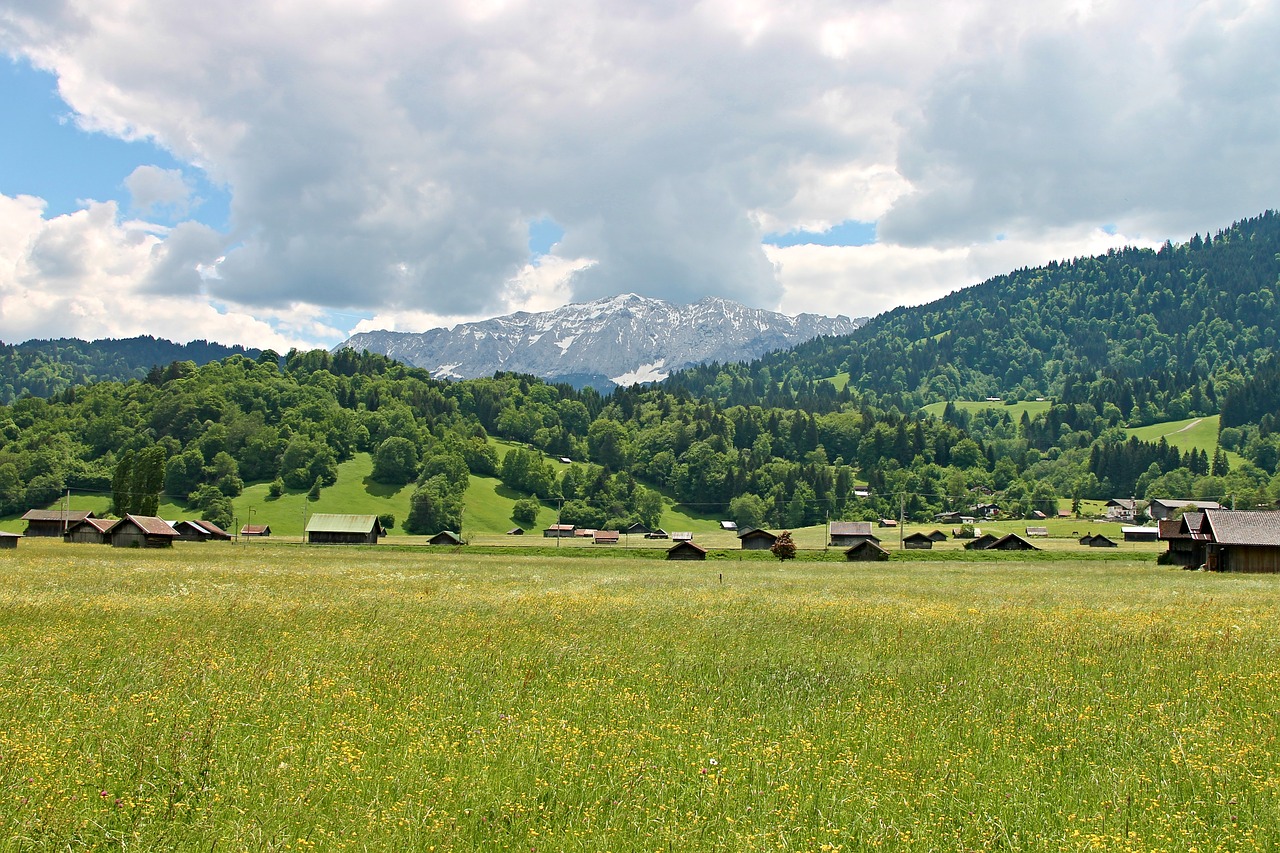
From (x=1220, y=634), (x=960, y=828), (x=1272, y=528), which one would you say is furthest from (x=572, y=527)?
(x=960, y=828)

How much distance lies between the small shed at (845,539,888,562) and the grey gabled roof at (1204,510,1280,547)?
3307 centimetres

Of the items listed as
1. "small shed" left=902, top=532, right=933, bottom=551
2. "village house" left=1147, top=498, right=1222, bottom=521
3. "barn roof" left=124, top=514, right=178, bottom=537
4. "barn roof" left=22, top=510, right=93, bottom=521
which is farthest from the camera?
"village house" left=1147, top=498, right=1222, bottom=521

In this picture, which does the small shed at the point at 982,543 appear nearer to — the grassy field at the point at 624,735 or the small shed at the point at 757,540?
the small shed at the point at 757,540

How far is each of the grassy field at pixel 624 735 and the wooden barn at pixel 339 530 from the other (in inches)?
4153

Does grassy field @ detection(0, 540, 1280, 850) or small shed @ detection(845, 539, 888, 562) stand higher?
grassy field @ detection(0, 540, 1280, 850)

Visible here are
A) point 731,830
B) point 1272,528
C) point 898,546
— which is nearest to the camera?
point 731,830

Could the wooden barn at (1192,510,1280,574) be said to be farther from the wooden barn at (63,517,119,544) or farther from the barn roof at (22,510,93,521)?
the barn roof at (22,510,93,521)

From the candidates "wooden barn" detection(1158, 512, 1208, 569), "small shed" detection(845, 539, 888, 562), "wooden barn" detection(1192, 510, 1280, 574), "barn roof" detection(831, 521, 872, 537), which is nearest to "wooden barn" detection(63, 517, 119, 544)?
"small shed" detection(845, 539, 888, 562)

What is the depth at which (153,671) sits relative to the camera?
587 inches

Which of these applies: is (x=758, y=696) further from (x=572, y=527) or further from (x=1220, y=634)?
(x=572, y=527)

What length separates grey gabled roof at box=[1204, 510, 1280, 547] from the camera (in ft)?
209

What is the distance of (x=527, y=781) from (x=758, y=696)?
5.68 metres

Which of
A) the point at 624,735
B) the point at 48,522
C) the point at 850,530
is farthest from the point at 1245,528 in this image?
the point at 48,522

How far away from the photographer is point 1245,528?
65.1 meters
